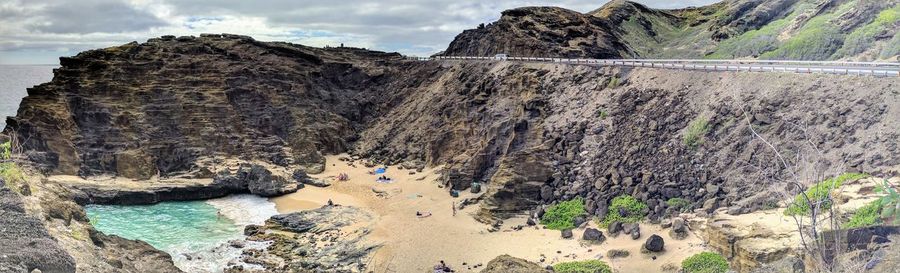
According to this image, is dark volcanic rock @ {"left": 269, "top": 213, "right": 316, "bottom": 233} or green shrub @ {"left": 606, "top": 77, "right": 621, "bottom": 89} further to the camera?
green shrub @ {"left": 606, "top": 77, "right": 621, "bottom": 89}

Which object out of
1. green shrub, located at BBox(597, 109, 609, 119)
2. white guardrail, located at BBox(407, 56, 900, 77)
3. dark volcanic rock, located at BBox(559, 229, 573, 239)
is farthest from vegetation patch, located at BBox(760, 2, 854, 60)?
dark volcanic rock, located at BBox(559, 229, 573, 239)

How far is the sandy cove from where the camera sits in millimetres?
24889

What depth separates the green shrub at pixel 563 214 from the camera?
95.8ft

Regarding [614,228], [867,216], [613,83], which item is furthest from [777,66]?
[867,216]

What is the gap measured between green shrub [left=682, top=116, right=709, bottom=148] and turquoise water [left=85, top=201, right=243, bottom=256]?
23553 mm

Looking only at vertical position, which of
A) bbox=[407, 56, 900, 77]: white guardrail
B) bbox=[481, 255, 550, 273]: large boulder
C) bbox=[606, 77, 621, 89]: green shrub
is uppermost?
bbox=[407, 56, 900, 77]: white guardrail

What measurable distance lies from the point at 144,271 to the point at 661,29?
66.5 m

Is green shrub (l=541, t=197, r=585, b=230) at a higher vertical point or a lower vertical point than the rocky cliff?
lower

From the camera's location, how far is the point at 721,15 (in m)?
65.4

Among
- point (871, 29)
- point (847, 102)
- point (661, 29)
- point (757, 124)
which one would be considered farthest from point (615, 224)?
point (661, 29)

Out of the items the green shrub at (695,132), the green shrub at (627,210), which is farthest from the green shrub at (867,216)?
the green shrub at (695,132)

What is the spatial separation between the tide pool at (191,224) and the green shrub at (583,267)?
15.1m

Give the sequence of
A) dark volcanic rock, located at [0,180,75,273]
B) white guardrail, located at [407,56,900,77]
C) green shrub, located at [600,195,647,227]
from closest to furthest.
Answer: dark volcanic rock, located at [0,180,75,273] < white guardrail, located at [407,56,900,77] < green shrub, located at [600,195,647,227]

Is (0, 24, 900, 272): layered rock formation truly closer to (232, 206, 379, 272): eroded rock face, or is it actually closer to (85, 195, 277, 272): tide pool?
(232, 206, 379, 272): eroded rock face
